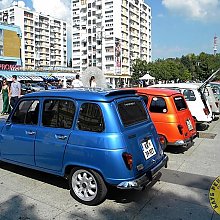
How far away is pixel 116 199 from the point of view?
161 inches

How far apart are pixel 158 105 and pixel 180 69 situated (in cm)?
7445

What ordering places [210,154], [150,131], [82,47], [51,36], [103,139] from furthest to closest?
[51,36]
[82,47]
[210,154]
[150,131]
[103,139]

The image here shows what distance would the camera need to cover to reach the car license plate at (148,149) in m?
3.98

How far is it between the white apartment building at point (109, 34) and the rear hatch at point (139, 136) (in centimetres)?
6964

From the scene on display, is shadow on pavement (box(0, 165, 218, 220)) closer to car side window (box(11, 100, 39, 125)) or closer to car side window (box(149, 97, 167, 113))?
car side window (box(11, 100, 39, 125))

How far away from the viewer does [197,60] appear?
71.0 meters

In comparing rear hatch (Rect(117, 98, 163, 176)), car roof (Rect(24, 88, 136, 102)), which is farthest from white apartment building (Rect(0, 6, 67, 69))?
rear hatch (Rect(117, 98, 163, 176))

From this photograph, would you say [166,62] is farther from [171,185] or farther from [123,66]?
[171,185]

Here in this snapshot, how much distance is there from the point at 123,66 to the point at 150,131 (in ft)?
268

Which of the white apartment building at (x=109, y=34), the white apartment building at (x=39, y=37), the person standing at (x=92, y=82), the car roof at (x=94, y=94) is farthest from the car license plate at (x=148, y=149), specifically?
the white apartment building at (x=39, y=37)

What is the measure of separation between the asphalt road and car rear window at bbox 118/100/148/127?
1.18m

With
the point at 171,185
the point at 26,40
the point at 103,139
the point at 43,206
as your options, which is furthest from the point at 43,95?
the point at 26,40

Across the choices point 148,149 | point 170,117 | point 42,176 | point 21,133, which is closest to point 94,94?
point 148,149

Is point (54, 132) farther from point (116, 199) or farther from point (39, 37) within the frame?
point (39, 37)
